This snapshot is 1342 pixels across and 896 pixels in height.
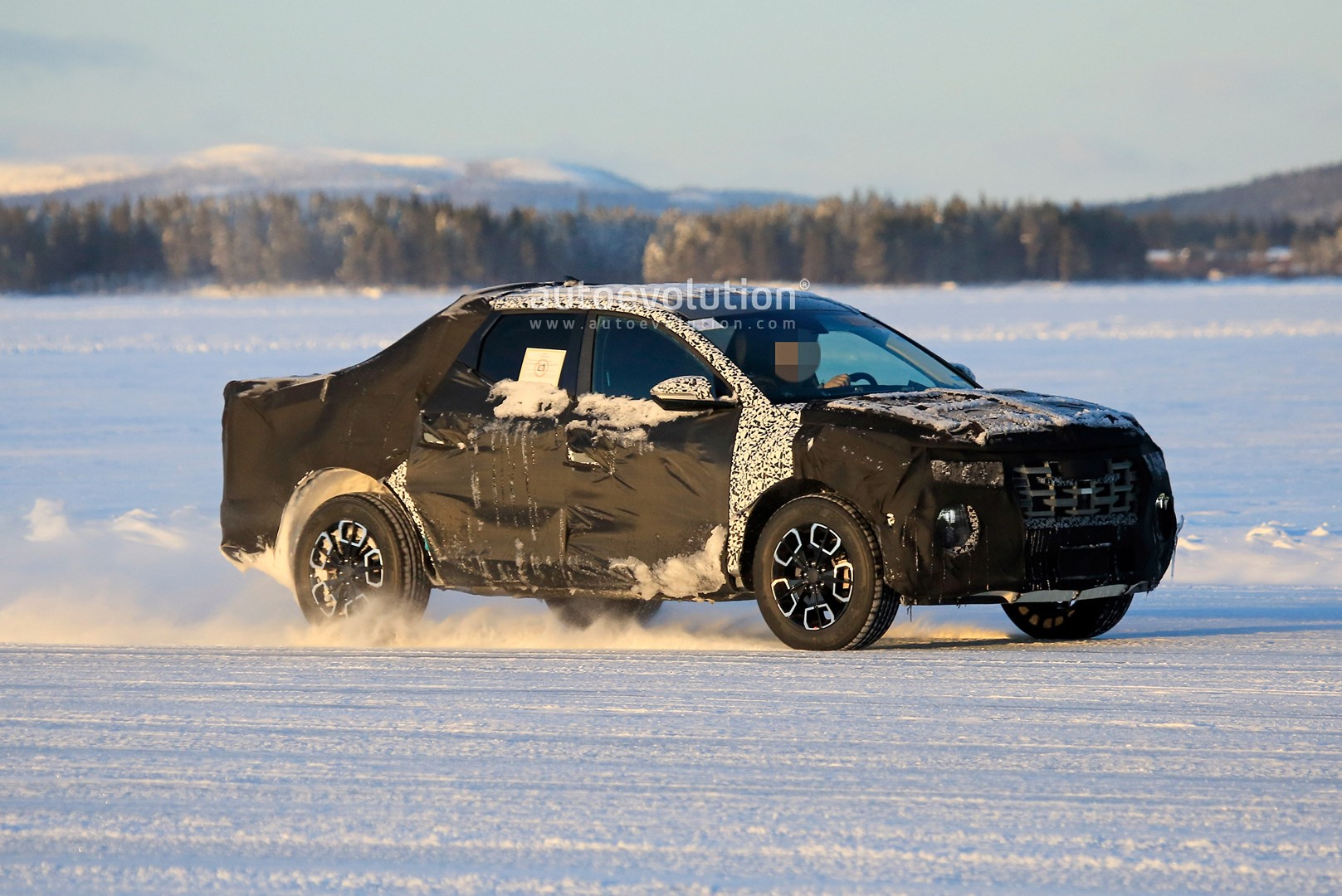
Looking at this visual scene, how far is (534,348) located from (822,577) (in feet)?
6.60

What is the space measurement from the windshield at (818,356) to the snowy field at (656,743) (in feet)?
4.12

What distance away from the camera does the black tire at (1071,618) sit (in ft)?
30.8

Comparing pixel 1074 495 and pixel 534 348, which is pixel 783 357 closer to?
pixel 534 348

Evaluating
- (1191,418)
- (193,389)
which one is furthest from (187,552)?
(193,389)

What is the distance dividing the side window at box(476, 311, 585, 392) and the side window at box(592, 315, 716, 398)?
0.44 ft

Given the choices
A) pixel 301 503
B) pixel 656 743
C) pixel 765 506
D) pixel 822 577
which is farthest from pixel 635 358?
pixel 656 743

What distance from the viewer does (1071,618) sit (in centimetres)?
952

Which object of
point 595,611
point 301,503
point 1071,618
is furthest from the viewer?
point 595,611

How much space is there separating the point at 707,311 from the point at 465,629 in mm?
2235

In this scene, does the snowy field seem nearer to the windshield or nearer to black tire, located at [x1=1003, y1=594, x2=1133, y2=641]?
black tire, located at [x1=1003, y1=594, x2=1133, y2=641]

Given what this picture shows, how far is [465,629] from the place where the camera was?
33.8ft

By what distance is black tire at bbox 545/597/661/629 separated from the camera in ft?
35.0

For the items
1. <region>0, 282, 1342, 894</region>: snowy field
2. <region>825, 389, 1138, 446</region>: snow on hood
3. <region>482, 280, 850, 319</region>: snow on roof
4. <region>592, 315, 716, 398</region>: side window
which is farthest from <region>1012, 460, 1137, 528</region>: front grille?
<region>482, 280, 850, 319</region>: snow on roof

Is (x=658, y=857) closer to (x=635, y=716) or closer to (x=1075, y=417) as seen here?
(x=635, y=716)
